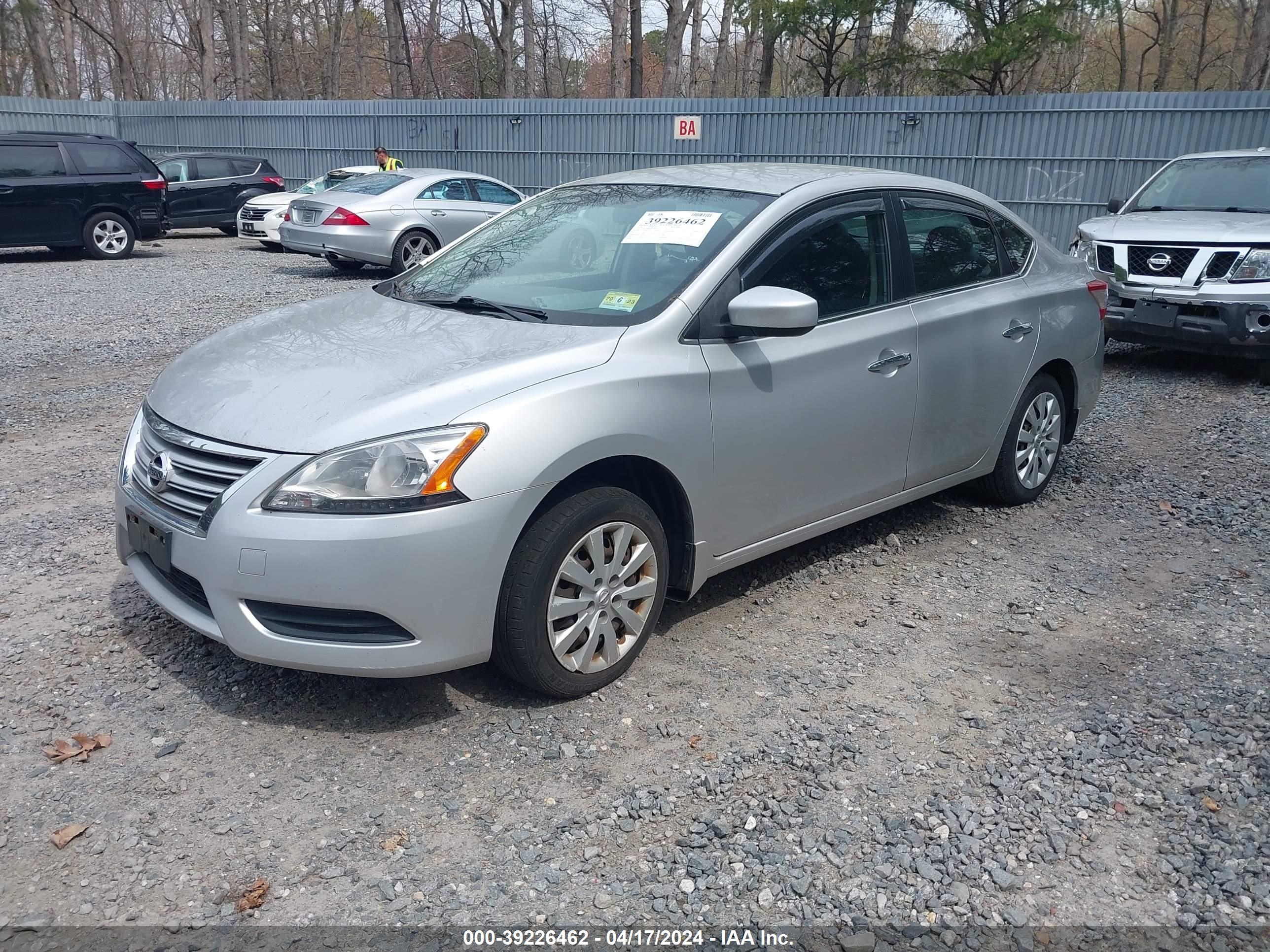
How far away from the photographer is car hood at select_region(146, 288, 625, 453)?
3.21 meters

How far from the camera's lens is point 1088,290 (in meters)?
5.70

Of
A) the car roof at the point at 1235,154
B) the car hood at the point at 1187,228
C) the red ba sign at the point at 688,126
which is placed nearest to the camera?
the car hood at the point at 1187,228

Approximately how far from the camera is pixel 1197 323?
8.41 meters

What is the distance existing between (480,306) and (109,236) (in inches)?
544

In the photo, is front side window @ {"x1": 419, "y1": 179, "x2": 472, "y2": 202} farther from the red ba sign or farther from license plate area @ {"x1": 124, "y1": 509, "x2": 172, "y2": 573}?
license plate area @ {"x1": 124, "y1": 509, "x2": 172, "y2": 573}

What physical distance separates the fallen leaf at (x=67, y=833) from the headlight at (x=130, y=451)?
1263mm

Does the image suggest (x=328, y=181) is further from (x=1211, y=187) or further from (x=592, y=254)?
(x=592, y=254)

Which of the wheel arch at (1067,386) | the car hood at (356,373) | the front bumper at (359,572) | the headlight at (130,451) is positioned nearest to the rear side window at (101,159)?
the car hood at (356,373)

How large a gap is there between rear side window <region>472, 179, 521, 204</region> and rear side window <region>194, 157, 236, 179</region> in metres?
7.34

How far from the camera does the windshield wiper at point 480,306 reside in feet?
13.0

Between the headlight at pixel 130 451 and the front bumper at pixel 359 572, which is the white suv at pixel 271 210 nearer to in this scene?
the headlight at pixel 130 451

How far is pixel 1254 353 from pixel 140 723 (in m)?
8.29

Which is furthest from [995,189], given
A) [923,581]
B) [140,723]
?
[140,723]

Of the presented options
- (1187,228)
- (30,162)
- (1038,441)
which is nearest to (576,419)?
(1038,441)
